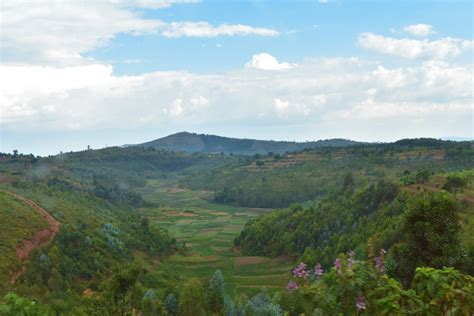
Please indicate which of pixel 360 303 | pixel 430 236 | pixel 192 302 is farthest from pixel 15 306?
pixel 192 302

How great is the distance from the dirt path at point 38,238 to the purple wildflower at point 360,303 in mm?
61069

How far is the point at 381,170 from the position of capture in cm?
18112

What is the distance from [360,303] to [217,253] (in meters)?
108

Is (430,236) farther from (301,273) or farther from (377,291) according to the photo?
(377,291)

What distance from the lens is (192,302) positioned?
49.1 metres

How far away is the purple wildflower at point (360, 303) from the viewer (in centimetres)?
902

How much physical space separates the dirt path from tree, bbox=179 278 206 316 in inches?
1013

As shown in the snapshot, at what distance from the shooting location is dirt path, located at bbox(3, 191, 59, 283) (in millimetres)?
67375

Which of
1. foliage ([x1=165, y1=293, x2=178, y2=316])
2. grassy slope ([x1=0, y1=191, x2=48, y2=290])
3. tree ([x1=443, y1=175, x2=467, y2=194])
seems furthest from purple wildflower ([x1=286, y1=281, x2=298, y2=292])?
tree ([x1=443, y1=175, x2=467, y2=194])

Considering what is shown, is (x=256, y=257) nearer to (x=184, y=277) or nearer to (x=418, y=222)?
(x=184, y=277)

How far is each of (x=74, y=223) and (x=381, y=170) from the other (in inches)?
5102

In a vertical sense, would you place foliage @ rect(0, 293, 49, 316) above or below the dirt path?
above

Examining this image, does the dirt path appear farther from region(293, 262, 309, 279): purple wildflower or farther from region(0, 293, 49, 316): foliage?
region(293, 262, 309, 279): purple wildflower

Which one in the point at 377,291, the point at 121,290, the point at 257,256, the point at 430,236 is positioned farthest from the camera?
the point at 257,256
